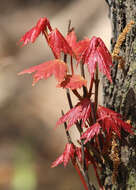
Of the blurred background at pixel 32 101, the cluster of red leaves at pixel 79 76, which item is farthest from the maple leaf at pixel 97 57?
the blurred background at pixel 32 101

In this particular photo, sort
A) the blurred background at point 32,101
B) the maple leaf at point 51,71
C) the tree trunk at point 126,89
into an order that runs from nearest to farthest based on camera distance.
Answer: the maple leaf at point 51,71 < the tree trunk at point 126,89 < the blurred background at point 32,101

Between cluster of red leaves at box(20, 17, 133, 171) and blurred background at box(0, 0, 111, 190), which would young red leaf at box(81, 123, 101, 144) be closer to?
cluster of red leaves at box(20, 17, 133, 171)

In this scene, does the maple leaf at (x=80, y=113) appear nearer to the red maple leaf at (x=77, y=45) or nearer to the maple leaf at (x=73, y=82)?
the maple leaf at (x=73, y=82)

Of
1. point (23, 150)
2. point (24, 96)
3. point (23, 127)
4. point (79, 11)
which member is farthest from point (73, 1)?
point (23, 150)

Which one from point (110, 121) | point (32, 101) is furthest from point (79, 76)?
point (32, 101)

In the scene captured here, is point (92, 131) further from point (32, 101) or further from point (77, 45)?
point (32, 101)

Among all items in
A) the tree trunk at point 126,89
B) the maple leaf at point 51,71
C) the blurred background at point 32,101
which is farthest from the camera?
the blurred background at point 32,101

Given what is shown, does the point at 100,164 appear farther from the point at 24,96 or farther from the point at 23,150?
the point at 24,96

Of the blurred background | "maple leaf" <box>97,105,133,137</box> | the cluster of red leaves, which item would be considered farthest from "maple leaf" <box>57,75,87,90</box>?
the blurred background
